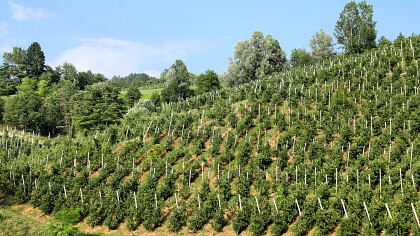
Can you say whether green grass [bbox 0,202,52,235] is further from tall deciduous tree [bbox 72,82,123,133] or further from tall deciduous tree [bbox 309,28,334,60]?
tall deciduous tree [bbox 309,28,334,60]

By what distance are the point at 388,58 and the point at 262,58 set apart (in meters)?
25.8

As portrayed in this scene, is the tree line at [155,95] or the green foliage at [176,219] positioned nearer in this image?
the green foliage at [176,219]

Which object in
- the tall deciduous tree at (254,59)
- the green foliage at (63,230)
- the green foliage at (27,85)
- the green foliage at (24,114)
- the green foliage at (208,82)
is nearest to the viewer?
the green foliage at (63,230)

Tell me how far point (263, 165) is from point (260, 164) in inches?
8.1

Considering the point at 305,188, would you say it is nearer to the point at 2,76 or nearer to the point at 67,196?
the point at 67,196

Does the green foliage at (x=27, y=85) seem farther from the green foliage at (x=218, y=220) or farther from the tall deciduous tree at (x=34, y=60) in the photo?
the green foliage at (x=218, y=220)

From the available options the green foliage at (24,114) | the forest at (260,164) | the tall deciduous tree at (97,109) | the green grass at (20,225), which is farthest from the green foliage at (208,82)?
the green grass at (20,225)

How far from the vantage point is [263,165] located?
23.0 m

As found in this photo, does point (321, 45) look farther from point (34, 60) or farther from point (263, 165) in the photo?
point (34, 60)

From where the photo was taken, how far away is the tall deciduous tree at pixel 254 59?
58.1m

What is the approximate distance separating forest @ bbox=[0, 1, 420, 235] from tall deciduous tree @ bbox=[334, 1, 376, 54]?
11036mm

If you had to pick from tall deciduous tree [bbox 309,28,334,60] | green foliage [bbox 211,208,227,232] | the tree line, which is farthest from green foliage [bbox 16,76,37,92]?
green foliage [bbox 211,208,227,232]

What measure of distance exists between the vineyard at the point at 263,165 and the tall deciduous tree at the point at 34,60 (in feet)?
200

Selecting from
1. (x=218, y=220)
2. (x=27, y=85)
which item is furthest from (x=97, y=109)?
(x=27, y=85)
